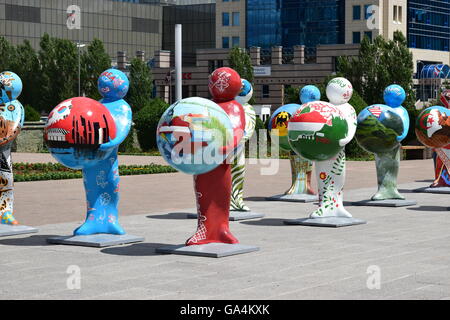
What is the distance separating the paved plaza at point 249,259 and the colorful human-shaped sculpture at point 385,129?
3.27 ft

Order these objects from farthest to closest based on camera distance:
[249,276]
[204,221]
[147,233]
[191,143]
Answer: [147,233] < [204,221] < [191,143] < [249,276]

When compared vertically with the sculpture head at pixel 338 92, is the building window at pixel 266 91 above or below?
above

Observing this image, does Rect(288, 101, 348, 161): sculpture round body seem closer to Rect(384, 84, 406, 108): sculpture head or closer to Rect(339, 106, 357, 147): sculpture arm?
Rect(339, 106, 357, 147): sculpture arm

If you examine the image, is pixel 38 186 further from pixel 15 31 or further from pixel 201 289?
pixel 15 31

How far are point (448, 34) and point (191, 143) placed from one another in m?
79.5

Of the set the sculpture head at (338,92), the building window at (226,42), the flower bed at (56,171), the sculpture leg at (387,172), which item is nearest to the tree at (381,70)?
the flower bed at (56,171)

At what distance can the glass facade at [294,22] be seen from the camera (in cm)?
7812

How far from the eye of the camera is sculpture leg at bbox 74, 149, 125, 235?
10914mm

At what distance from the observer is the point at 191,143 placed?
9.41 m

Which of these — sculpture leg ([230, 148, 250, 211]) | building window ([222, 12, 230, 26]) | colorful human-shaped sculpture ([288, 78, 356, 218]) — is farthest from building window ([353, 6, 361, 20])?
colorful human-shaped sculpture ([288, 78, 356, 218])

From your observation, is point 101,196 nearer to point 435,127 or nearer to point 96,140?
point 96,140

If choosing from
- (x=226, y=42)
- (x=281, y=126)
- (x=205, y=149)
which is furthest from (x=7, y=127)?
(x=226, y=42)

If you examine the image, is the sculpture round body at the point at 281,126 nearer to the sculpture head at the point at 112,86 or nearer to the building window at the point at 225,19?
the sculpture head at the point at 112,86

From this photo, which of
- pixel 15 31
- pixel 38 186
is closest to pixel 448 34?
pixel 15 31
